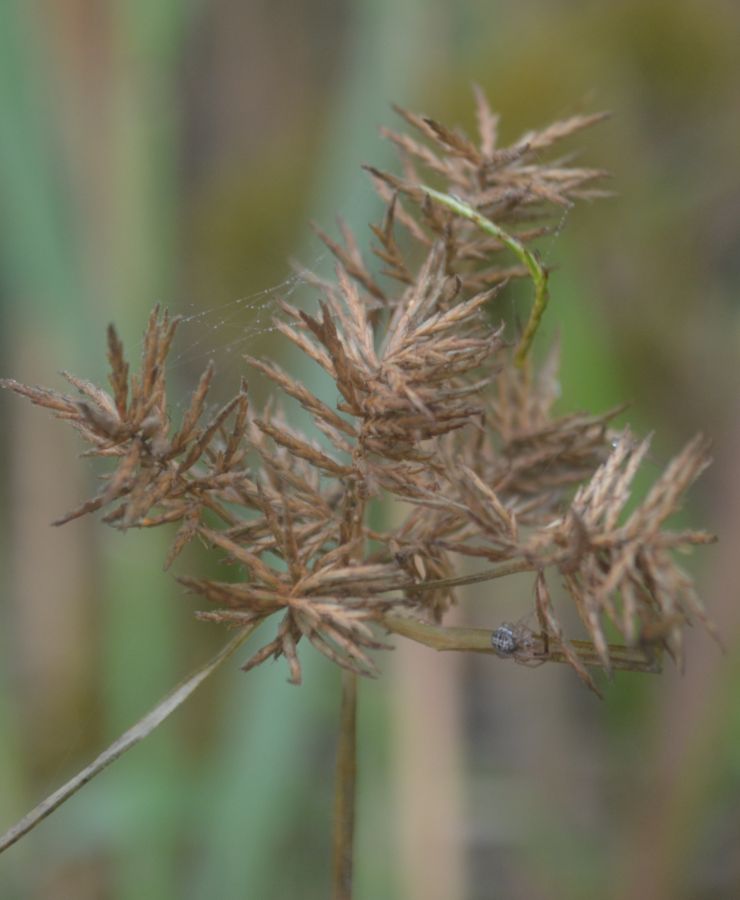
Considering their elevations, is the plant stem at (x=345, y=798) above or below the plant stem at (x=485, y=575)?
below

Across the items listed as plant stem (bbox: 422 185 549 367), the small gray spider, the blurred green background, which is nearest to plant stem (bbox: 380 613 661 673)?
the small gray spider

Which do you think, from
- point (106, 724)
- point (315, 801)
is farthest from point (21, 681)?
point (315, 801)

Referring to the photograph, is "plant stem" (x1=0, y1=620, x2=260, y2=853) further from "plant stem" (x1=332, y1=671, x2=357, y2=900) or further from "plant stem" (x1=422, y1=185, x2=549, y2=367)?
"plant stem" (x1=422, y1=185, x2=549, y2=367)

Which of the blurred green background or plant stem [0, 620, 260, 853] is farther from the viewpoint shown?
the blurred green background

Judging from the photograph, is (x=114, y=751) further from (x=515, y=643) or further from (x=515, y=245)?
(x=515, y=245)

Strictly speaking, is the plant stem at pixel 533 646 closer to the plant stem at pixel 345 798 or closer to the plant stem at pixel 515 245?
the plant stem at pixel 345 798

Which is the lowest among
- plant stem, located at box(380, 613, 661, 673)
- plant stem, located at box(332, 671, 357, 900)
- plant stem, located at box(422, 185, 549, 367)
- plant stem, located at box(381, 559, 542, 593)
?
plant stem, located at box(332, 671, 357, 900)

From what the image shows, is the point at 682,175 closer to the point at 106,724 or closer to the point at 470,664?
the point at 470,664

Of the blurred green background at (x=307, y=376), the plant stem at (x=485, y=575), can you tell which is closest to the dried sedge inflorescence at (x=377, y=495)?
the plant stem at (x=485, y=575)
